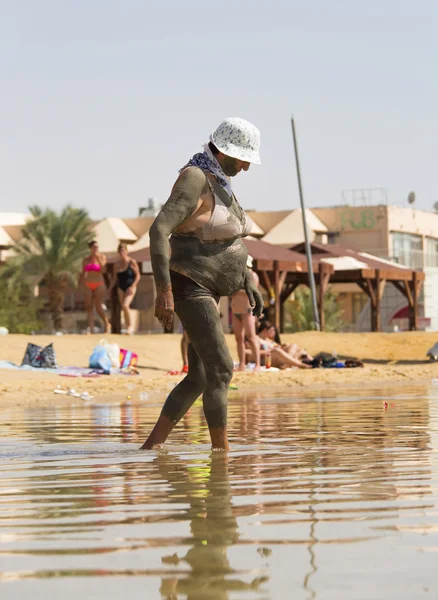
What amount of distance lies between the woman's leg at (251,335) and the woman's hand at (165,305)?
37.1 ft

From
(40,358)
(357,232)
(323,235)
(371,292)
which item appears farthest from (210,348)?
(357,232)

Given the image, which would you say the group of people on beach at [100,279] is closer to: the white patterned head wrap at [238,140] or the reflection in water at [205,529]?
the white patterned head wrap at [238,140]

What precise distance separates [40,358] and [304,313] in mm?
34100

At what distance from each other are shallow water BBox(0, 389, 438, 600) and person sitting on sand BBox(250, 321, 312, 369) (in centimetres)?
1232

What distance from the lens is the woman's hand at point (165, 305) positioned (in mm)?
5691

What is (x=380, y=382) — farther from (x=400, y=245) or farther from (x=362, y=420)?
(x=400, y=245)

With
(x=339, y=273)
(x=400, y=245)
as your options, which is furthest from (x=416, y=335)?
(x=400, y=245)

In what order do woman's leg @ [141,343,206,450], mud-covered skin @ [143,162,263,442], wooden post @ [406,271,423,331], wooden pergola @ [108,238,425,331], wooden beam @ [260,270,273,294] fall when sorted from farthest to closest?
wooden post @ [406,271,423,331]
wooden beam @ [260,270,273,294]
wooden pergola @ [108,238,425,331]
woman's leg @ [141,343,206,450]
mud-covered skin @ [143,162,263,442]

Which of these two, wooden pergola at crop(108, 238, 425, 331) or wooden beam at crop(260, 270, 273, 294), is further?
wooden beam at crop(260, 270, 273, 294)

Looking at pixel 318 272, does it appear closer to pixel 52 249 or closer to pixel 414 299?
pixel 414 299

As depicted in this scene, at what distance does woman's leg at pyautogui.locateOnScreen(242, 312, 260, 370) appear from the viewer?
1722 centimetres

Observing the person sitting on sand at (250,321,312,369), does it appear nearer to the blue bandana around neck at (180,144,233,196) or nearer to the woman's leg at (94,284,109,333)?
the woman's leg at (94,284,109,333)

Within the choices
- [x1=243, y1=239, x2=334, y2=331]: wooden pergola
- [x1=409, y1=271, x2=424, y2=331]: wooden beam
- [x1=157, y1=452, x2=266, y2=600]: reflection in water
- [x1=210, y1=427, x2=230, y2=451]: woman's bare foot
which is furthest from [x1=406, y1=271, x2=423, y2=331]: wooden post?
[x1=157, y1=452, x2=266, y2=600]: reflection in water

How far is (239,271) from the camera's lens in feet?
20.4
